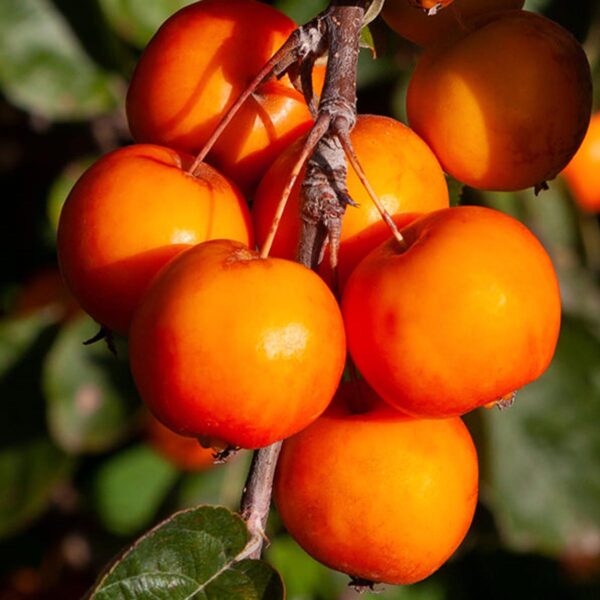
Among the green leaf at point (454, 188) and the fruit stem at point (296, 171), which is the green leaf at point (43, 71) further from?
the fruit stem at point (296, 171)

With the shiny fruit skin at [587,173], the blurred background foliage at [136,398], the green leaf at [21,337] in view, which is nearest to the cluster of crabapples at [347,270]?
the blurred background foliage at [136,398]

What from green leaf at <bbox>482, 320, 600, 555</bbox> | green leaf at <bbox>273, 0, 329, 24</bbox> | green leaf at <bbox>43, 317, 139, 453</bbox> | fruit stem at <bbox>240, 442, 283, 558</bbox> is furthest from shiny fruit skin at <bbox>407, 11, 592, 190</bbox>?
green leaf at <bbox>43, 317, 139, 453</bbox>

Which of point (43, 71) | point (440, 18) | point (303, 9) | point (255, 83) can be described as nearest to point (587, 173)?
point (303, 9)

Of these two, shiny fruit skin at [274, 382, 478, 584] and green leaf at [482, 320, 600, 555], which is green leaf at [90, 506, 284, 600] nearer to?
shiny fruit skin at [274, 382, 478, 584]

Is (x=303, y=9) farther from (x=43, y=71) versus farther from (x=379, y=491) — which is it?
(x=379, y=491)

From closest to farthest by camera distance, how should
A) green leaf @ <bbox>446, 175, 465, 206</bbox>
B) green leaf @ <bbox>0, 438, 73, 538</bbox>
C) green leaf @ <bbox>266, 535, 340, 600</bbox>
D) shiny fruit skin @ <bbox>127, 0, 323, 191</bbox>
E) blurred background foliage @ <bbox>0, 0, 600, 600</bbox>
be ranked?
shiny fruit skin @ <bbox>127, 0, 323, 191</bbox> → green leaf @ <bbox>446, 175, 465, 206</bbox> → blurred background foliage @ <bbox>0, 0, 600, 600</bbox> → green leaf @ <bbox>0, 438, 73, 538</bbox> → green leaf @ <bbox>266, 535, 340, 600</bbox>

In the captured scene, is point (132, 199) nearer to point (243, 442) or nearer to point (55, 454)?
point (243, 442)

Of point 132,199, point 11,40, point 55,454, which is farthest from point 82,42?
point 132,199
